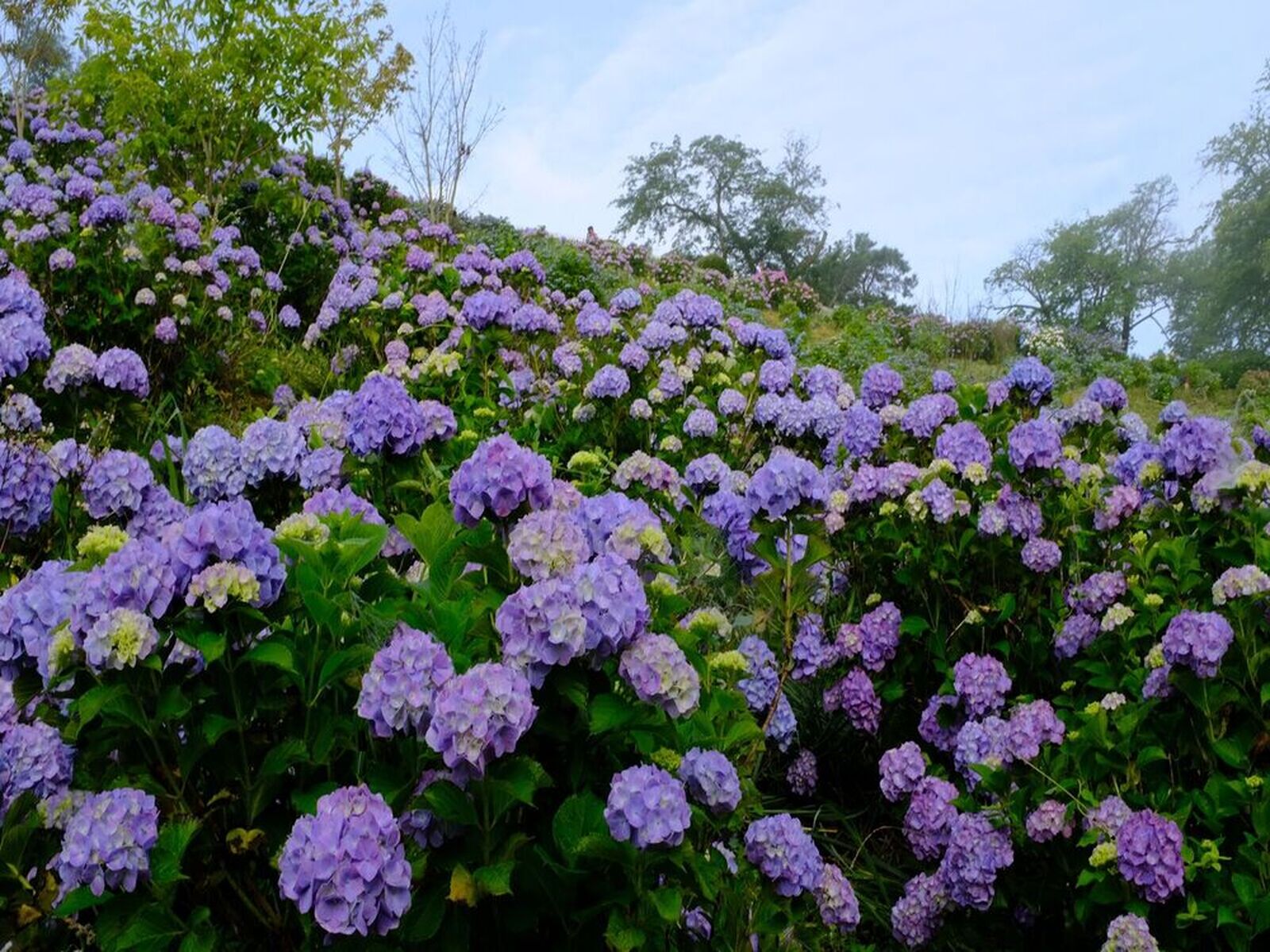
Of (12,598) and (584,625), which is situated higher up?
(584,625)

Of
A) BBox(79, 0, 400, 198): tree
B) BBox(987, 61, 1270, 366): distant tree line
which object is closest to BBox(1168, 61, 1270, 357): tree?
BBox(987, 61, 1270, 366): distant tree line

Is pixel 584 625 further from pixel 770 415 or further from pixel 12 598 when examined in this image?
pixel 770 415

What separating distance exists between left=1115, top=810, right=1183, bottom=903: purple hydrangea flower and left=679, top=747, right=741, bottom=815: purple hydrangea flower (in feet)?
3.68

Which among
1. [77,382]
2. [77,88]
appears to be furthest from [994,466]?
[77,88]

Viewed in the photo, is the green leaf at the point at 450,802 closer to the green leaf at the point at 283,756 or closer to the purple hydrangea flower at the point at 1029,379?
the green leaf at the point at 283,756

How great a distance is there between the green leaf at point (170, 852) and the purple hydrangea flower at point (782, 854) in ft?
3.39

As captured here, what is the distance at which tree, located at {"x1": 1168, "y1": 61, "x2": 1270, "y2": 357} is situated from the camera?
1037 inches

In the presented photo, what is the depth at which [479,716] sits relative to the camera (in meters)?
1.29

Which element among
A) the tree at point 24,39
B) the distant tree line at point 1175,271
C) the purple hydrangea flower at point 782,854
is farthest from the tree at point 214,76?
the distant tree line at point 1175,271

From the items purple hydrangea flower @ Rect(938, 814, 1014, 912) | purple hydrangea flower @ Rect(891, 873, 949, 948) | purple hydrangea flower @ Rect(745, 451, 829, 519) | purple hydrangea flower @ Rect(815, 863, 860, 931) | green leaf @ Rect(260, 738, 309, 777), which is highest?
purple hydrangea flower @ Rect(745, 451, 829, 519)

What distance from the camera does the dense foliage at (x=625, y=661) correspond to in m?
1.42

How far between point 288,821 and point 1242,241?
3099 cm

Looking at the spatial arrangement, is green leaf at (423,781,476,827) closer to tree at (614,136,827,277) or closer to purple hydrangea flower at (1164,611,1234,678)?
purple hydrangea flower at (1164,611,1234,678)

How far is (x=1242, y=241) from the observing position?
2667 cm
